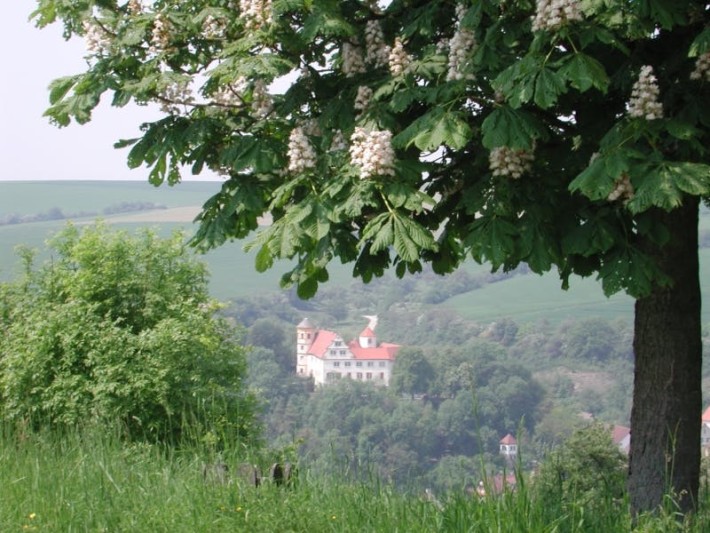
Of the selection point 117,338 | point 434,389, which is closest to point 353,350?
point 434,389

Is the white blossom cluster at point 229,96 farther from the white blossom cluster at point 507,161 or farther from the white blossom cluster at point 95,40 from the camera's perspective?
the white blossom cluster at point 507,161

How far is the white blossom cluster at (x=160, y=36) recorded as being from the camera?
14.7 feet

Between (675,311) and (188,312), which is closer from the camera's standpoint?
(675,311)

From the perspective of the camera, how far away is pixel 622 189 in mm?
3594

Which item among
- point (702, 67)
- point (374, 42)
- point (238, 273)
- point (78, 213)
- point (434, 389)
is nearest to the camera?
point (702, 67)

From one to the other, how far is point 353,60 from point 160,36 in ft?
2.92

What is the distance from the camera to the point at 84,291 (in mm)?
9664

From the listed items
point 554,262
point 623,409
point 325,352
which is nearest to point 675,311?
point 554,262

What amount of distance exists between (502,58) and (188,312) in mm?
6578

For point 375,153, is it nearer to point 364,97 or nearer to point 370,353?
point 364,97

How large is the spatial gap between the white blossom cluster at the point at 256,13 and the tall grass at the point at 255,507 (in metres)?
1.83

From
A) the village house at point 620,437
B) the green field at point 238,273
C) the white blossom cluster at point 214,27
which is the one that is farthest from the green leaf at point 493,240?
the green field at point 238,273

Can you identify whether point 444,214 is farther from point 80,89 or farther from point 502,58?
point 80,89

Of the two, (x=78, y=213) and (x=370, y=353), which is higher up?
(x=78, y=213)
